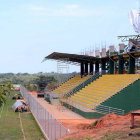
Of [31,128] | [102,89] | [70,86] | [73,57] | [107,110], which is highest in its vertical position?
[73,57]

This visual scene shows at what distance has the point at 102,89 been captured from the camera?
29219 millimetres

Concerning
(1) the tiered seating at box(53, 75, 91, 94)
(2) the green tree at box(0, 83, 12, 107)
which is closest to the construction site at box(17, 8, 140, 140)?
(1) the tiered seating at box(53, 75, 91, 94)

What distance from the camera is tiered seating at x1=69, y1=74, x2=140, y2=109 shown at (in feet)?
84.5

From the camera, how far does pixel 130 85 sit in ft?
81.8

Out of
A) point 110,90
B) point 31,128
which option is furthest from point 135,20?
point 31,128

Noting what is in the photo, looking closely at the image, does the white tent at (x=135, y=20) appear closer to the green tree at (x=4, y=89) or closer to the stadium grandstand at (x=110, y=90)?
the stadium grandstand at (x=110, y=90)

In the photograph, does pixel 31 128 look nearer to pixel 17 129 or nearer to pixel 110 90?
pixel 17 129

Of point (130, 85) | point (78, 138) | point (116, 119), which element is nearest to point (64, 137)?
point (78, 138)

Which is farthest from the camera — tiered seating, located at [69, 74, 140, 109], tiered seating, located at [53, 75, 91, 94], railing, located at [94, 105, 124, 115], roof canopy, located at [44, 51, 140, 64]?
tiered seating, located at [53, 75, 91, 94]

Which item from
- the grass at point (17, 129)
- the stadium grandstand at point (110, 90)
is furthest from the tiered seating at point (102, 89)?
the grass at point (17, 129)

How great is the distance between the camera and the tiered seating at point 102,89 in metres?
25.8

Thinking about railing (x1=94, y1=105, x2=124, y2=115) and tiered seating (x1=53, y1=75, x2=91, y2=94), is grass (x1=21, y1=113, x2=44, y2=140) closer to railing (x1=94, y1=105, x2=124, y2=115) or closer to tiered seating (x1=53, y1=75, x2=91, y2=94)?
railing (x1=94, y1=105, x2=124, y2=115)

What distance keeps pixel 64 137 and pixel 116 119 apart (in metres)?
6.57

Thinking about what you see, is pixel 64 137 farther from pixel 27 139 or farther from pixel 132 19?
pixel 132 19
